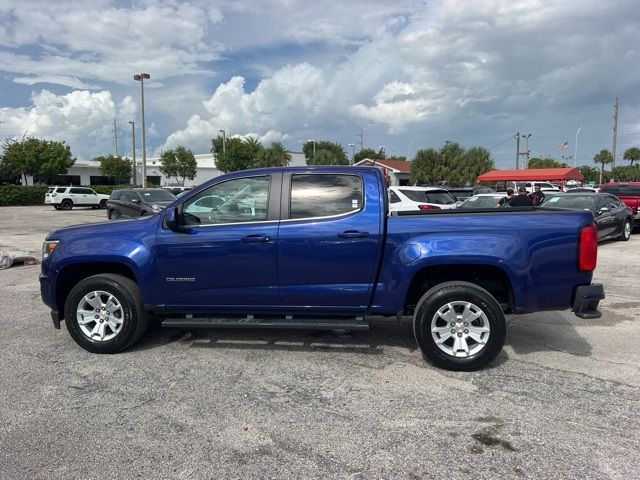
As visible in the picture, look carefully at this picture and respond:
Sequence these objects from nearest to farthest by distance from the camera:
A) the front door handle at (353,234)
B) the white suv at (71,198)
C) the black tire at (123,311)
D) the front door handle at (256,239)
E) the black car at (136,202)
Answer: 1. the front door handle at (353,234)
2. the front door handle at (256,239)
3. the black tire at (123,311)
4. the black car at (136,202)
5. the white suv at (71,198)

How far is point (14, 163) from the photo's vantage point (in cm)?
4950

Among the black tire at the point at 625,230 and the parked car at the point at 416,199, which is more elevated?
the parked car at the point at 416,199

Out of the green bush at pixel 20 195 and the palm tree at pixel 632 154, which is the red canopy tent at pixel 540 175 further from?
the palm tree at pixel 632 154

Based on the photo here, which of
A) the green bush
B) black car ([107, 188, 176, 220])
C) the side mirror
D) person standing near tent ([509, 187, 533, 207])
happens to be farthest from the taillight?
the green bush

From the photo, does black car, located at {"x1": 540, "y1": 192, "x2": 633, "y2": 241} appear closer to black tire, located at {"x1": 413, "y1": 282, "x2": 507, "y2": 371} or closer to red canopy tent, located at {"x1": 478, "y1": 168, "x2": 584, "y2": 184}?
black tire, located at {"x1": 413, "y1": 282, "x2": 507, "y2": 371}

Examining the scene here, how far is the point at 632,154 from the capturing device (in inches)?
4471

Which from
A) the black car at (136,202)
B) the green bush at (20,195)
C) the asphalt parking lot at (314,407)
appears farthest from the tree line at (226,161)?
the asphalt parking lot at (314,407)

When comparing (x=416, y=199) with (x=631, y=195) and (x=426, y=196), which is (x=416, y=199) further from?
(x=631, y=195)

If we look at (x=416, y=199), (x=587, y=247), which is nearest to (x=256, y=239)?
(x=587, y=247)

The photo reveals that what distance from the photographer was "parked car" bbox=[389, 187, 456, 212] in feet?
42.4

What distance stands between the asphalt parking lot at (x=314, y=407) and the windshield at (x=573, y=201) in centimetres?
778

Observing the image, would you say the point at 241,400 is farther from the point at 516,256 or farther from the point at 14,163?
the point at 14,163

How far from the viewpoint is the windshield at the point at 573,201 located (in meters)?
12.7

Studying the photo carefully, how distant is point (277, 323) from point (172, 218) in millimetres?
1396
